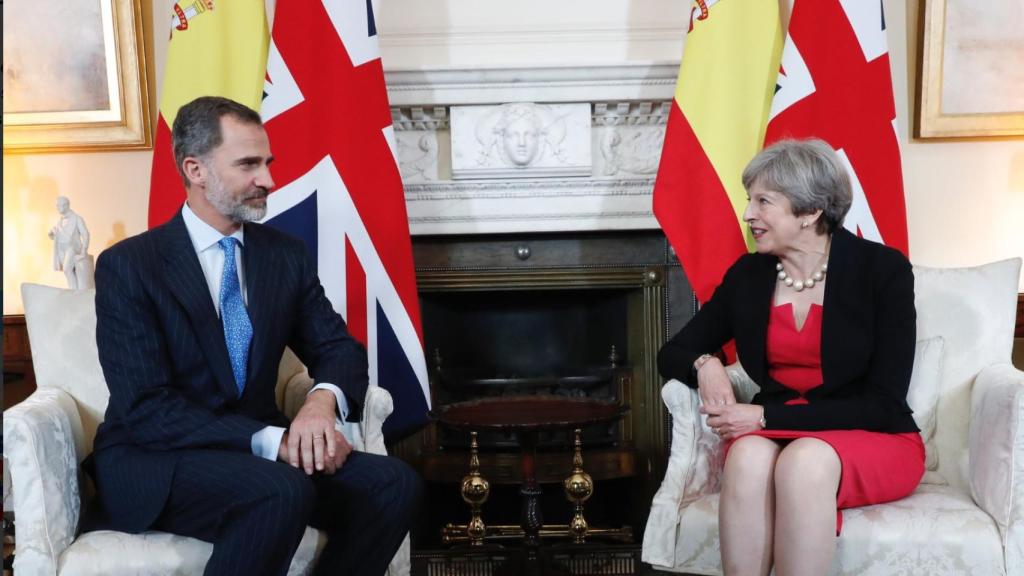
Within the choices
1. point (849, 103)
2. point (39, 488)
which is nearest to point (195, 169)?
point (39, 488)

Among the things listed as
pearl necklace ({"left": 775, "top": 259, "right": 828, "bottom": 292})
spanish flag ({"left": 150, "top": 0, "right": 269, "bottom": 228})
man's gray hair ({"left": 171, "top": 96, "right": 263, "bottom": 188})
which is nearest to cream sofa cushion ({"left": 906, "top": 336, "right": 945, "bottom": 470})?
pearl necklace ({"left": 775, "top": 259, "right": 828, "bottom": 292})

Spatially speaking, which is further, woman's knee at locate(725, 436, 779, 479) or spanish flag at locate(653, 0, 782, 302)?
spanish flag at locate(653, 0, 782, 302)

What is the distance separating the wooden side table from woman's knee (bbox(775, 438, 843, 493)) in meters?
0.66

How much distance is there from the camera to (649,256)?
3525mm

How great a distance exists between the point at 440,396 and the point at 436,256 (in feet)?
1.74

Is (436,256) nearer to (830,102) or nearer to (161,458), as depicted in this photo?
(830,102)

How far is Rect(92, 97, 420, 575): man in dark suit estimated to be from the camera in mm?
1799

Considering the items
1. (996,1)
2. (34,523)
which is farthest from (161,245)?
(996,1)

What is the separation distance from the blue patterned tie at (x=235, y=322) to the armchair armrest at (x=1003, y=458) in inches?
62.0

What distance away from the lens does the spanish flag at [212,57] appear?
2928 mm

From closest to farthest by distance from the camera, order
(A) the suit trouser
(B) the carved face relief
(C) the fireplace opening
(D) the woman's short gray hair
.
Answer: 1. (A) the suit trouser
2. (D) the woman's short gray hair
3. (B) the carved face relief
4. (C) the fireplace opening

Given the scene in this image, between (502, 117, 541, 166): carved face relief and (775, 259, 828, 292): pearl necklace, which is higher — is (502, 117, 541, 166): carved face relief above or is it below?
above

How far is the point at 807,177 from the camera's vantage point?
2.14 metres

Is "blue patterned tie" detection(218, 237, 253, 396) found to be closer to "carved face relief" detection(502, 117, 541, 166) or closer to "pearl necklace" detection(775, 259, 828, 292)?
"pearl necklace" detection(775, 259, 828, 292)
